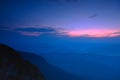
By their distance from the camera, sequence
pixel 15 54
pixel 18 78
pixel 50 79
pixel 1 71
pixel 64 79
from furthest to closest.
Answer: pixel 64 79, pixel 50 79, pixel 15 54, pixel 18 78, pixel 1 71

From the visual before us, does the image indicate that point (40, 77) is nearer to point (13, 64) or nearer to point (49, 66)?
point (13, 64)

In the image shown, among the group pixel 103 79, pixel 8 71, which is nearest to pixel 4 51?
pixel 8 71

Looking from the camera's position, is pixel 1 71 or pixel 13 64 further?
pixel 13 64

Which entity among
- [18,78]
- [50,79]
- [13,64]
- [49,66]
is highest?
[49,66]

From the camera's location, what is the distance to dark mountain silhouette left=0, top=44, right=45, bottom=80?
2170 cm

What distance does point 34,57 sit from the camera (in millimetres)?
97438

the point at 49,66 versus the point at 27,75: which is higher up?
the point at 49,66

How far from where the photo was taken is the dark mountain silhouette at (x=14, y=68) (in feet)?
71.2

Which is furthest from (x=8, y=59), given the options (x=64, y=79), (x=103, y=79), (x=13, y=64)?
(x=103, y=79)

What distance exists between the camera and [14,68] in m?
23.0

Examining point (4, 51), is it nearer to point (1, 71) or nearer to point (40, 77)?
point (1, 71)

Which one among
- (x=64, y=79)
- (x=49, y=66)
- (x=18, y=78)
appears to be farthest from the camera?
(x=49, y=66)

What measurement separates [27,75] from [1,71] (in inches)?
133

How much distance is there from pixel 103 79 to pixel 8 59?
163 metres
